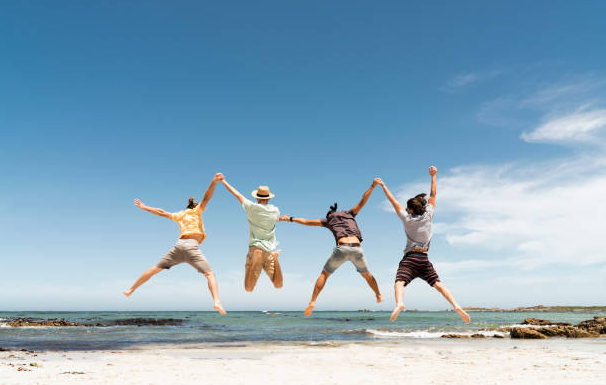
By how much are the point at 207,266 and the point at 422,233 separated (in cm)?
448

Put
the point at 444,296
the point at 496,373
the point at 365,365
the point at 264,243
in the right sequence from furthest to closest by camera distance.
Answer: the point at 365,365
the point at 496,373
the point at 264,243
the point at 444,296

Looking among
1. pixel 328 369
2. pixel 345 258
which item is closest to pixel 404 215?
pixel 345 258

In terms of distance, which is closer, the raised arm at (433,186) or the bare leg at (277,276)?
the raised arm at (433,186)

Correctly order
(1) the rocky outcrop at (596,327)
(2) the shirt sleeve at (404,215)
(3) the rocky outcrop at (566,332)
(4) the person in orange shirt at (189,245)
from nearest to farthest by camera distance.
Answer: (2) the shirt sleeve at (404,215) < (4) the person in orange shirt at (189,245) < (3) the rocky outcrop at (566,332) < (1) the rocky outcrop at (596,327)

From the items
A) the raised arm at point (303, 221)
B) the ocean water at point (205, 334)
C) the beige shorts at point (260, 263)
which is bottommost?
the ocean water at point (205, 334)

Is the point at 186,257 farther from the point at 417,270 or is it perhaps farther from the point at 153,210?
the point at 417,270

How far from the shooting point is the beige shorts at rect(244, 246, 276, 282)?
9.18 metres

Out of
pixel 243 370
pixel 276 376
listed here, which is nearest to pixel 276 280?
pixel 276 376

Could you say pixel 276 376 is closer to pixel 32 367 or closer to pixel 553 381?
pixel 553 381

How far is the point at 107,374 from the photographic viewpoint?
627 inches

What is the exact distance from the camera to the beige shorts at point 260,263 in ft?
30.1

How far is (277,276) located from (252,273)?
0.58 meters

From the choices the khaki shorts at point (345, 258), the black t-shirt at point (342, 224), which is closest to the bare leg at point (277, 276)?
the khaki shorts at point (345, 258)

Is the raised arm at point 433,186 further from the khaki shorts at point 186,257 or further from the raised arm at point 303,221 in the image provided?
the khaki shorts at point 186,257
